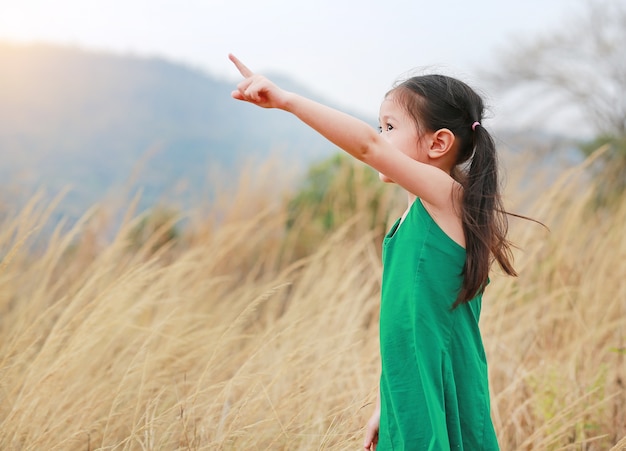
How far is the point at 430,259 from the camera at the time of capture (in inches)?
46.3

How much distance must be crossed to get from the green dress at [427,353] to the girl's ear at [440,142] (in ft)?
0.36

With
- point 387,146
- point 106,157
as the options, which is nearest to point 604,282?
point 387,146

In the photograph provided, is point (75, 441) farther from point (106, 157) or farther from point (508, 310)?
point (106, 157)

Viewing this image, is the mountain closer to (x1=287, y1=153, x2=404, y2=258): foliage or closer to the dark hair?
(x1=287, y1=153, x2=404, y2=258): foliage

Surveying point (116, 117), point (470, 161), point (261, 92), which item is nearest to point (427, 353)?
point (470, 161)

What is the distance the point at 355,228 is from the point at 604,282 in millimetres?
1473

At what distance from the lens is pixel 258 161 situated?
15.8 feet

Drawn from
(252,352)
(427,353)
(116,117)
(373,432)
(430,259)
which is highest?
(116,117)

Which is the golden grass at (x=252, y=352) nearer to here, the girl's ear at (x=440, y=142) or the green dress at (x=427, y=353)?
the green dress at (x=427, y=353)

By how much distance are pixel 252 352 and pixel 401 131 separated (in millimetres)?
1095

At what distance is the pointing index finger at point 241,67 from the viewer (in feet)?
3.78

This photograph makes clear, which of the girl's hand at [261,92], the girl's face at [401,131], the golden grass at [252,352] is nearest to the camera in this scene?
the girl's hand at [261,92]

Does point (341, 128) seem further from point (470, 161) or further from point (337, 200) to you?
point (337, 200)

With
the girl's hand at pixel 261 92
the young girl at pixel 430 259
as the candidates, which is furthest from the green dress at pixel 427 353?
the girl's hand at pixel 261 92
